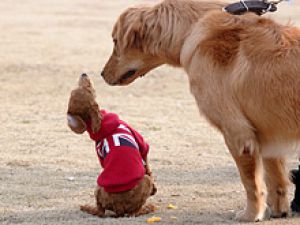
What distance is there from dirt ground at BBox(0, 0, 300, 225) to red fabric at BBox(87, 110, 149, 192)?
0.27 m

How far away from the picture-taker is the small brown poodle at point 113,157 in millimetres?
5785

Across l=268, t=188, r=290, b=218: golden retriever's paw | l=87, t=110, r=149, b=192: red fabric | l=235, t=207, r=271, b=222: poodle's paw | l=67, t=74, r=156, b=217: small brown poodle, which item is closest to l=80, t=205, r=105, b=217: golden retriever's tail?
l=67, t=74, r=156, b=217: small brown poodle

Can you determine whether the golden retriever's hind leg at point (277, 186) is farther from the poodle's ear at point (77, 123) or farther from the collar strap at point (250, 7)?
the poodle's ear at point (77, 123)

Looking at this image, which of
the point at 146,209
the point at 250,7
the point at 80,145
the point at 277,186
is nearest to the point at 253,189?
the point at 277,186

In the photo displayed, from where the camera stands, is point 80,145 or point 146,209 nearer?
point 146,209

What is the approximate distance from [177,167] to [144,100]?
14.6 feet

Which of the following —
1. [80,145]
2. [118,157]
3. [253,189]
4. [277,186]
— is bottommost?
[80,145]

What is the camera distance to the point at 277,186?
20.2 feet

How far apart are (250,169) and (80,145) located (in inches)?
136

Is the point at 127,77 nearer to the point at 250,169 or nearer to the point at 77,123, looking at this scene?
the point at 77,123

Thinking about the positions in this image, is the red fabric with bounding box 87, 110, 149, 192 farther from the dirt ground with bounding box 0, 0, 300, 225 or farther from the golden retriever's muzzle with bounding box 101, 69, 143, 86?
the golden retriever's muzzle with bounding box 101, 69, 143, 86

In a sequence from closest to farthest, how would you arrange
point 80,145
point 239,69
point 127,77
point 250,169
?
point 239,69 → point 250,169 → point 127,77 → point 80,145

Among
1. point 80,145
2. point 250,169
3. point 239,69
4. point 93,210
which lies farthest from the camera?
point 80,145

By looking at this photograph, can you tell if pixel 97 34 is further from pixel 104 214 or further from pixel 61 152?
pixel 104 214
